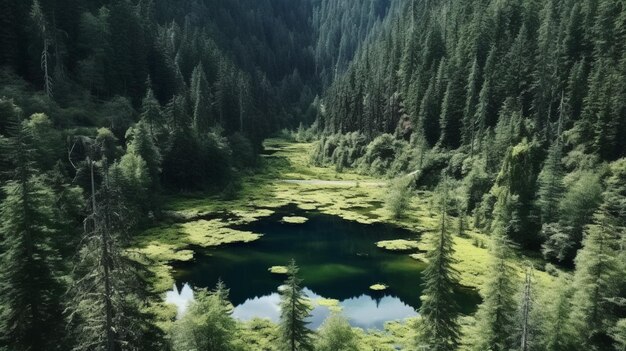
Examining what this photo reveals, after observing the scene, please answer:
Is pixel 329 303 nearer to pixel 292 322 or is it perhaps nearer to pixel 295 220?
pixel 292 322

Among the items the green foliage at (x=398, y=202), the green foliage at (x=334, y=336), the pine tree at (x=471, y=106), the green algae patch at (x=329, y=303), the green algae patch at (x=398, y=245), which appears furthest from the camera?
the pine tree at (x=471, y=106)

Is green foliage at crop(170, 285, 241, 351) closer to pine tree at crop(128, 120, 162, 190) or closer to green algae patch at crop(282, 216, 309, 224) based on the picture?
green algae patch at crop(282, 216, 309, 224)

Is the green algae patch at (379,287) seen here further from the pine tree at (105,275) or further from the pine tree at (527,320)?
the pine tree at (105,275)

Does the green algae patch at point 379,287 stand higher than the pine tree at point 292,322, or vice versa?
the pine tree at point 292,322

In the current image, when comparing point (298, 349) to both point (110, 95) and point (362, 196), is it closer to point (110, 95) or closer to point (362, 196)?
point (362, 196)

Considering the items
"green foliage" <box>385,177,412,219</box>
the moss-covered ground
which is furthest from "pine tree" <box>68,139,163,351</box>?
"green foliage" <box>385,177,412,219</box>

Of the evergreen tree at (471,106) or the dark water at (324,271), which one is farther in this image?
the evergreen tree at (471,106)

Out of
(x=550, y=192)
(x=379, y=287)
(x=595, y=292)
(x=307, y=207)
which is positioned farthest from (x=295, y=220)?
(x=595, y=292)

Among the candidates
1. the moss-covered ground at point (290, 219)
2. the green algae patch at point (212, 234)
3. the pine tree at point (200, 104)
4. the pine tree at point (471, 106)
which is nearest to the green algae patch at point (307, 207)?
the moss-covered ground at point (290, 219)
